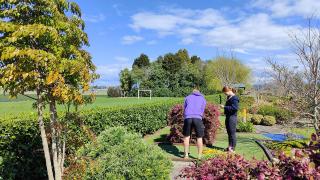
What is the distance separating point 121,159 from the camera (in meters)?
5.61

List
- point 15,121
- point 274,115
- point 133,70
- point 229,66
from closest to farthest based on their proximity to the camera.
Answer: point 15,121
point 274,115
point 229,66
point 133,70

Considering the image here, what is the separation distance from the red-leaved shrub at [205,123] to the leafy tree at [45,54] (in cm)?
647

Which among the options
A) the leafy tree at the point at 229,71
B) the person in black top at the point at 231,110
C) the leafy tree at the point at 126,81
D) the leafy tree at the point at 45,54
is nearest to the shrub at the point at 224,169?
the leafy tree at the point at 45,54

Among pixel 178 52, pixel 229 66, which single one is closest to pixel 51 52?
pixel 229 66

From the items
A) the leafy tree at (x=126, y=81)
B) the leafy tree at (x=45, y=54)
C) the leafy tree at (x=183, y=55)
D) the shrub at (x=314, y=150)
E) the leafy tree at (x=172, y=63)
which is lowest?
the shrub at (x=314, y=150)

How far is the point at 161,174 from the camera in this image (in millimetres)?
5730

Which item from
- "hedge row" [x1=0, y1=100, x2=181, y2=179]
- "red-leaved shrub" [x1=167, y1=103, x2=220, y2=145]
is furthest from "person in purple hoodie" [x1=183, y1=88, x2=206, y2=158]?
"hedge row" [x1=0, y1=100, x2=181, y2=179]

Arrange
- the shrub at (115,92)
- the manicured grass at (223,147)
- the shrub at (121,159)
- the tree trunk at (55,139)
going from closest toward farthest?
the shrub at (121,159)
the tree trunk at (55,139)
the manicured grass at (223,147)
the shrub at (115,92)

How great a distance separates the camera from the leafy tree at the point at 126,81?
6153 cm

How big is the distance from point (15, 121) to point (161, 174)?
3.04 m

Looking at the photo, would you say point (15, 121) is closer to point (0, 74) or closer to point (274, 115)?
point (0, 74)

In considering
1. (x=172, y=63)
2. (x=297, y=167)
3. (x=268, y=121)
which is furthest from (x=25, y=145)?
(x=172, y=63)

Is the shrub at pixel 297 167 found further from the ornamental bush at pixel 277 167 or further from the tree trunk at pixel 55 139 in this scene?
the tree trunk at pixel 55 139

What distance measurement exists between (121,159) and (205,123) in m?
6.72
